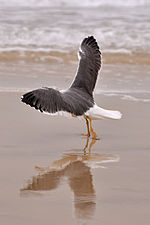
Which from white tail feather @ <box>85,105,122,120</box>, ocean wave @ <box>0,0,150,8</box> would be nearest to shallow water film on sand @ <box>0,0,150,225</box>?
white tail feather @ <box>85,105,122,120</box>

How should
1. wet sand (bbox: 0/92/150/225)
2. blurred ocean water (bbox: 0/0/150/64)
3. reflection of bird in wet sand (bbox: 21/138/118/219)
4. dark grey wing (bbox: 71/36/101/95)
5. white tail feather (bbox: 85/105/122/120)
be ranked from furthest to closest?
1. blurred ocean water (bbox: 0/0/150/64)
2. dark grey wing (bbox: 71/36/101/95)
3. white tail feather (bbox: 85/105/122/120)
4. reflection of bird in wet sand (bbox: 21/138/118/219)
5. wet sand (bbox: 0/92/150/225)

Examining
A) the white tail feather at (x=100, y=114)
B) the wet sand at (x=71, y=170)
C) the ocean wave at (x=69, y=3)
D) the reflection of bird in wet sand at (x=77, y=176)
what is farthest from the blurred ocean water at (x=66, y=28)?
the reflection of bird in wet sand at (x=77, y=176)

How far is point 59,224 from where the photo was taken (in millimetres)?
3162

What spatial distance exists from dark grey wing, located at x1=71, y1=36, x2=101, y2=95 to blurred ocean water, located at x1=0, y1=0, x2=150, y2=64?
4.08 m

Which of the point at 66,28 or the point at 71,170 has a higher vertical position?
the point at 71,170

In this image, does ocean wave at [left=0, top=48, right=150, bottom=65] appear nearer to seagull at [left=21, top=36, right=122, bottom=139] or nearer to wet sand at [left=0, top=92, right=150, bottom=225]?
wet sand at [left=0, top=92, right=150, bottom=225]

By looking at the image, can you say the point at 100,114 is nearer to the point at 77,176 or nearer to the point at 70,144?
the point at 70,144

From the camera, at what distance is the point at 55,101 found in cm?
473

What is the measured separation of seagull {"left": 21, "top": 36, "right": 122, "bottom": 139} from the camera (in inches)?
182

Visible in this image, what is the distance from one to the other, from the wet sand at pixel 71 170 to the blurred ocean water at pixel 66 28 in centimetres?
434

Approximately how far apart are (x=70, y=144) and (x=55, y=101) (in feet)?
1.60

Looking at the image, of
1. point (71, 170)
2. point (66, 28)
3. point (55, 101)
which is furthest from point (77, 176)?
point (66, 28)

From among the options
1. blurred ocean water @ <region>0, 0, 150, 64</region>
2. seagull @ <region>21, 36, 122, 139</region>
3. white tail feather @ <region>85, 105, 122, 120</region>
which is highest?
seagull @ <region>21, 36, 122, 139</region>

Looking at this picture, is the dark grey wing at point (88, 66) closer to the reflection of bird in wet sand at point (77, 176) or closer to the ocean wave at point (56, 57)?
the reflection of bird in wet sand at point (77, 176)
